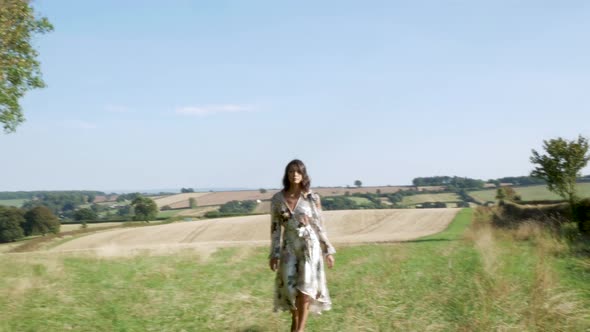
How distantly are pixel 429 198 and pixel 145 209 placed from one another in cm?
4048

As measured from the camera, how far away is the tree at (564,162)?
28.9 m

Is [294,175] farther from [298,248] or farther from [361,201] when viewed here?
[361,201]

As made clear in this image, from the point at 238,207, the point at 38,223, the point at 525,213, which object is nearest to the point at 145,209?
the point at 238,207

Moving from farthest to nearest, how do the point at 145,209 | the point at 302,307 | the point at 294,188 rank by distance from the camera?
the point at 145,209 < the point at 294,188 < the point at 302,307

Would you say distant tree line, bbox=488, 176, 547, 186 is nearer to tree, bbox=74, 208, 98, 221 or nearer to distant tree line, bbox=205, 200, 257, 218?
distant tree line, bbox=205, 200, 257, 218

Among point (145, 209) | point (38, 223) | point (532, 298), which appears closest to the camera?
point (532, 298)

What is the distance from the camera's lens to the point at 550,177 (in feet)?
97.4

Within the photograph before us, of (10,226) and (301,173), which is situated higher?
(301,173)

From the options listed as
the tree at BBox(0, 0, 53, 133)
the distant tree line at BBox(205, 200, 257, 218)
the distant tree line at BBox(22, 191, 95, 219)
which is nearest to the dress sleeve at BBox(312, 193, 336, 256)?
the tree at BBox(0, 0, 53, 133)

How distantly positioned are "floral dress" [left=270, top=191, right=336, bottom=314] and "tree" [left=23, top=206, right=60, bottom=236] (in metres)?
49.3

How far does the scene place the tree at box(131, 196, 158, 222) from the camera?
6322cm

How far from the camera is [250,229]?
48219 millimetres

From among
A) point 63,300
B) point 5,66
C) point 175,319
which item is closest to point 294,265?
point 175,319

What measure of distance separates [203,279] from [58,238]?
4154 cm
